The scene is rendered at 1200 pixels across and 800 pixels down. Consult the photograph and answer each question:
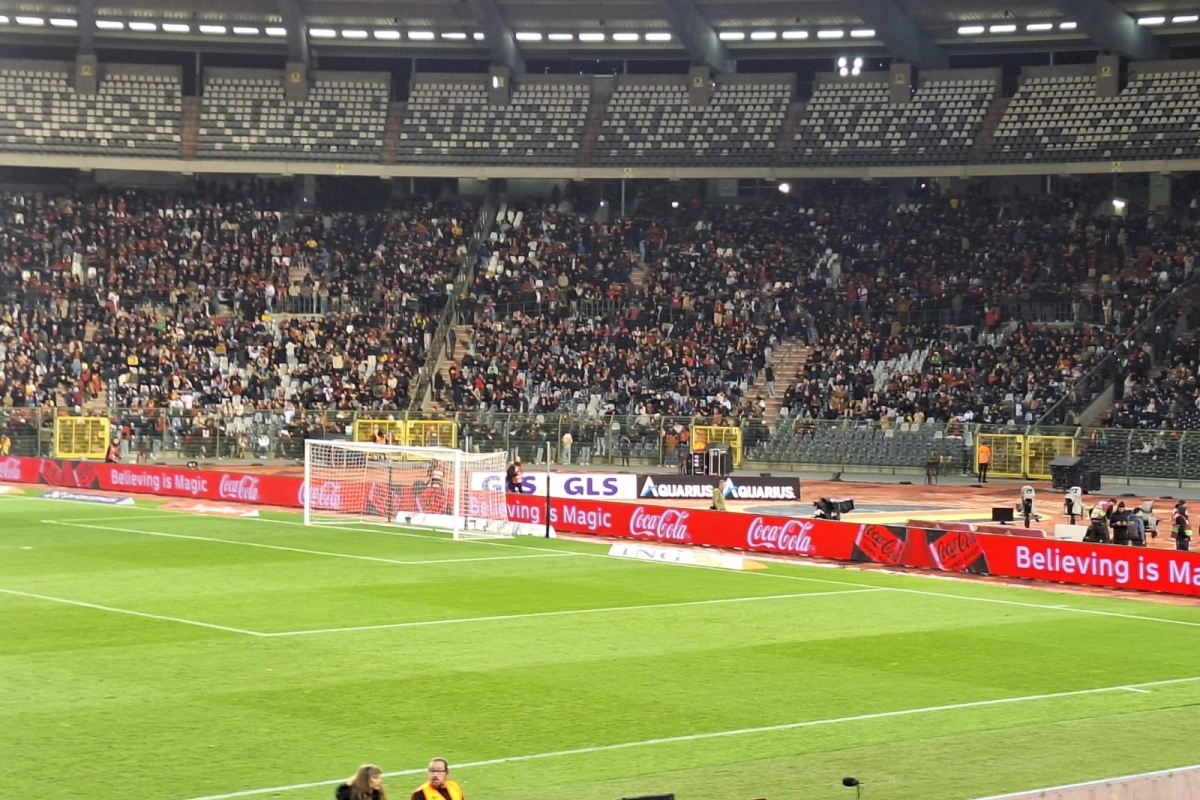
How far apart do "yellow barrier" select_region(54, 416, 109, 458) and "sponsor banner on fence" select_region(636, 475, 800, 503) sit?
18.8 meters

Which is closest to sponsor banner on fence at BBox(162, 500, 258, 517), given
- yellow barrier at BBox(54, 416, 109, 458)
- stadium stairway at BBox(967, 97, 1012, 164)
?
yellow barrier at BBox(54, 416, 109, 458)

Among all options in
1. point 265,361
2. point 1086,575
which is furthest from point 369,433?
point 1086,575

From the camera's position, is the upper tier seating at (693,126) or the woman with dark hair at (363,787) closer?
the woman with dark hair at (363,787)

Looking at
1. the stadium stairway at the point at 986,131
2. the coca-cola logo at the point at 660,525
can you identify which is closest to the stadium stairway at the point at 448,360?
the stadium stairway at the point at 986,131

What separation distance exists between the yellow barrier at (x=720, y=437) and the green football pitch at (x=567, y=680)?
2247 cm

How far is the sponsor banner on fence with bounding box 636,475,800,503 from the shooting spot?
4653cm

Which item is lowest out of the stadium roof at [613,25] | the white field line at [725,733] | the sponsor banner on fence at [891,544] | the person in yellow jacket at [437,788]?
the white field line at [725,733]

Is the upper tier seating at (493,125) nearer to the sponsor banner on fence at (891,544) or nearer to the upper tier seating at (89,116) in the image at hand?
the upper tier seating at (89,116)

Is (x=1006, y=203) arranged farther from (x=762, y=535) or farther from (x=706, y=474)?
(x=762, y=535)

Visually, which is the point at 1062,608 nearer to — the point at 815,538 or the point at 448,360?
the point at 815,538

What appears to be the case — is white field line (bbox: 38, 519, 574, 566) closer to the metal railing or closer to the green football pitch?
the green football pitch

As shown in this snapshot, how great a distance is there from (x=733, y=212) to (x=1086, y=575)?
40.7 metres

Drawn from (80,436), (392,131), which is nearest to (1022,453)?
(80,436)

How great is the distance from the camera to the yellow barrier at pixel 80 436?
54250 mm
